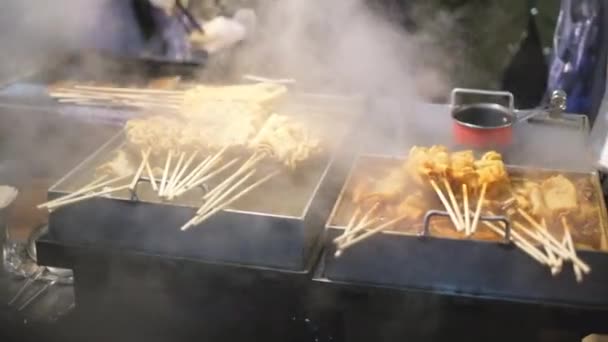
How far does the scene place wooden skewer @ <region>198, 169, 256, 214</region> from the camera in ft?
6.78

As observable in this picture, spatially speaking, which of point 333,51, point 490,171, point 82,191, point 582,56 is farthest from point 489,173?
point 333,51

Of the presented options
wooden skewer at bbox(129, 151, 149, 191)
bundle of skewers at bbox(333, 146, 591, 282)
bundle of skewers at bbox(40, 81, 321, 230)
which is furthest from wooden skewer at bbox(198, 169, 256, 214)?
bundle of skewers at bbox(333, 146, 591, 282)

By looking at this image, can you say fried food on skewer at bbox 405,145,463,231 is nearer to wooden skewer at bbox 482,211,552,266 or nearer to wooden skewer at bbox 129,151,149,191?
wooden skewer at bbox 482,211,552,266

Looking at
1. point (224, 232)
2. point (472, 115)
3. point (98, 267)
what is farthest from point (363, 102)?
point (98, 267)

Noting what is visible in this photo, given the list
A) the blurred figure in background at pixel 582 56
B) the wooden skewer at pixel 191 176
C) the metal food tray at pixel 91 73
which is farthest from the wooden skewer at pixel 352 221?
the blurred figure in background at pixel 582 56

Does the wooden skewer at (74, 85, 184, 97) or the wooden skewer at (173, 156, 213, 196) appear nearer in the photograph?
the wooden skewer at (173, 156, 213, 196)

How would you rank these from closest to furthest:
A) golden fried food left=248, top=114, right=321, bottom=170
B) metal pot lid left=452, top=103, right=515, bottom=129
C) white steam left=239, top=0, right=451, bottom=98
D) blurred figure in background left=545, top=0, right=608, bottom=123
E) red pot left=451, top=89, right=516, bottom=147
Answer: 1. golden fried food left=248, top=114, right=321, bottom=170
2. red pot left=451, top=89, right=516, bottom=147
3. metal pot lid left=452, top=103, right=515, bottom=129
4. blurred figure in background left=545, top=0, right=608, bottom=123
5. white steam left=239, top=0, right=451, bottom=98

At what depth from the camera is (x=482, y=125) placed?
2.70 metres

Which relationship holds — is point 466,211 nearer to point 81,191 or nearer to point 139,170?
point 139,170

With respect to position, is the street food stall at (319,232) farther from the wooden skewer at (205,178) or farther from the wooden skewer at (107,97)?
the wooden skewer at (107,97)

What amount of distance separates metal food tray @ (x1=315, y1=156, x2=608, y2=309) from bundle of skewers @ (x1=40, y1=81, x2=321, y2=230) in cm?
41

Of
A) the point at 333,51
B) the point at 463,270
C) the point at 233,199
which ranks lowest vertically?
the point at 463,270

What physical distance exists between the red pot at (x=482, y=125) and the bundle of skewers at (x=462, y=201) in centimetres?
26

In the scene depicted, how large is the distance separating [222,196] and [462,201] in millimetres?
723
